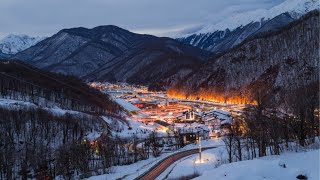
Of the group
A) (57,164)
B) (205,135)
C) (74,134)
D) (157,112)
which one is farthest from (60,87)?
(57,164)

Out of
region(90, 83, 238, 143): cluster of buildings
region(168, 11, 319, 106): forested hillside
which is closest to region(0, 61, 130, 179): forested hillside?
region(90, 83, 238, 143): cluster of buildings

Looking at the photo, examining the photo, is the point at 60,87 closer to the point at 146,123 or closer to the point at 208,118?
the point at 146,123

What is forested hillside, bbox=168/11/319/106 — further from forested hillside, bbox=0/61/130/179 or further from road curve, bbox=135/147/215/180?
road curve, bbox=135/147/215/180

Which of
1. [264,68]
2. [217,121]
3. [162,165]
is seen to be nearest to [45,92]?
[217,121]

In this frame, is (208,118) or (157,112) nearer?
(208,118)

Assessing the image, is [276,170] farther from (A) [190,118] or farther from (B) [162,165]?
(A) [190,118]

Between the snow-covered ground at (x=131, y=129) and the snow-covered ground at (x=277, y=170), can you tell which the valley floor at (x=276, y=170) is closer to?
the snow-covered ground at (x=277, y=170)

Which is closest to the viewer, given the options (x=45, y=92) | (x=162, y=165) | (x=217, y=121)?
(x=162, y=165)

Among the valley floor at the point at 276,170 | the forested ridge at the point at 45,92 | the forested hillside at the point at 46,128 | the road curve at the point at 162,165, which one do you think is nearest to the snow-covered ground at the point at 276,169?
the valley floor at the point at 276,170
